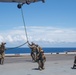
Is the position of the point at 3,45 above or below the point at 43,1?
below

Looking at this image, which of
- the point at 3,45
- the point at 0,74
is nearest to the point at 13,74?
the point at 0,74

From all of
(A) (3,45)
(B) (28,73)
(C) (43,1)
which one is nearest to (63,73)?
(B) (28,73)

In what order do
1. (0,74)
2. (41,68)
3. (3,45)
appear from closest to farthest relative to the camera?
(0,74)
(41,68)
(3,45)

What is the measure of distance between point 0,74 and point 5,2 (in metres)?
6.56

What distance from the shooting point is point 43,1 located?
66.6ft

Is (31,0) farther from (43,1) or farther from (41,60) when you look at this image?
(41,60)

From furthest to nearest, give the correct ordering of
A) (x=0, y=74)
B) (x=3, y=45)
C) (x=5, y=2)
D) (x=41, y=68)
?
(x=3, y=45), (x=41, y=68), (x=0, y=74), (x=5, y=2)

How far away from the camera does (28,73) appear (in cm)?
2477

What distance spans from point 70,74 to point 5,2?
8147 mm

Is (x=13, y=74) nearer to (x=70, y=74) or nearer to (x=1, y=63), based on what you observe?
(x=70, y=74)

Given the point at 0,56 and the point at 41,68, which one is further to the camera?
the point at 0,56

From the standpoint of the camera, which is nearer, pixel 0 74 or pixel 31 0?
pixel 31 0

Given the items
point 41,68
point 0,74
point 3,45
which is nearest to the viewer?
point 0,74

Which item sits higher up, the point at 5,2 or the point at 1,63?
the point at 5,2
